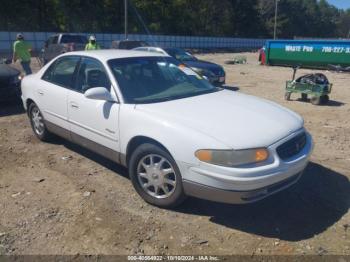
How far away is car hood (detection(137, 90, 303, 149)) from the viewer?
3.43 meters

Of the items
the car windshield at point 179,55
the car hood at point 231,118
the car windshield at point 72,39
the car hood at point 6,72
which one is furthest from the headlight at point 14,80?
the car windshield at point 72,39

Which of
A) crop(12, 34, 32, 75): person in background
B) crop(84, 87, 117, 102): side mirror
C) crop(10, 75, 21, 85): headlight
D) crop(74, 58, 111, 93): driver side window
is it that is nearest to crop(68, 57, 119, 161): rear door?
crop(74, 58, 111, 93): driver side window

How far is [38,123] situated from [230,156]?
12.6ft

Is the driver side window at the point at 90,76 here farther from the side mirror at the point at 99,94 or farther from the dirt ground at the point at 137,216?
the dirt ground at the point at 137,216

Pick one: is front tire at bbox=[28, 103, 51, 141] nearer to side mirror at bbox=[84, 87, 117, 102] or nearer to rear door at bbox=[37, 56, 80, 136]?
rear door at bbox=[37, 56, 80, 136]

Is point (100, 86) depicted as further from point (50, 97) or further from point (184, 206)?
point (184, 206)

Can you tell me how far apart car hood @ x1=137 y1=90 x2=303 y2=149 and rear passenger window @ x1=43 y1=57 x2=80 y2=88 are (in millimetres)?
1554

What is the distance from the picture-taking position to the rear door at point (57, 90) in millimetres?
4992

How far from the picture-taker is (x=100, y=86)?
449 cm

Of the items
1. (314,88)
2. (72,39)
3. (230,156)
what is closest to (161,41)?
(72,39)

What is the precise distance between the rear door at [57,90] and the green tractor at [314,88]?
708 cm

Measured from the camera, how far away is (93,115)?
441 centimetres

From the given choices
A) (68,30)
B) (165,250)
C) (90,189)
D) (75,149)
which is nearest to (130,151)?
(90,189)

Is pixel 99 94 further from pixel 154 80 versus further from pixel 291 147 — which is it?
pixel 291 147
